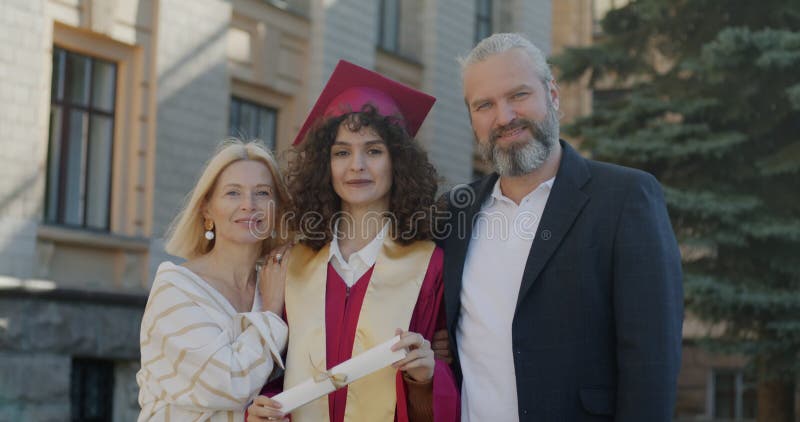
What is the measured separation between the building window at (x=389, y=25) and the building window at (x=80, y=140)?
19.4ft

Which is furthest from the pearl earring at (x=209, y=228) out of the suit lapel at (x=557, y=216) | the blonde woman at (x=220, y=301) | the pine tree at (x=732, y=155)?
the pine tree at (x=732, y=155)

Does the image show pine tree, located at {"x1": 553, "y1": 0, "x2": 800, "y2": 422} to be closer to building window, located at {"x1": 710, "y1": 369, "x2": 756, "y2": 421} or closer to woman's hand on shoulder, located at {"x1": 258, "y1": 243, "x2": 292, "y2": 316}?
woman's hand on shoulder, located at {"x1": 258, "y1": 243, "x2": 292, "y2": 316}

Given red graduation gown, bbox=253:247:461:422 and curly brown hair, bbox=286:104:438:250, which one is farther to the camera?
curly brown hair, bbox=286:104:438:250

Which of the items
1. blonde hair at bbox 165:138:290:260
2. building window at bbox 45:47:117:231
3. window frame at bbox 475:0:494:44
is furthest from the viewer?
window frame at bbox 475:0:494:44

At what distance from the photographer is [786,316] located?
1105cm

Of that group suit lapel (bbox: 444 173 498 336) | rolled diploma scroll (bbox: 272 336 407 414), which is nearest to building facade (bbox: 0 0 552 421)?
suit lapel (bbox: 444 173 498 336)

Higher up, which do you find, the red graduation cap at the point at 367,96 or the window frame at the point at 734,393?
the red graduation cap at the point at 367,96

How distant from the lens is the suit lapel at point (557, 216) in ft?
13.2

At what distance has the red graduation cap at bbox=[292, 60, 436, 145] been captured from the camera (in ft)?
15.2

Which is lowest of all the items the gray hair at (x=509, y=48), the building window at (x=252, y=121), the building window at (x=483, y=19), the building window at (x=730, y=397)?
the building window at (x=730, y=397)

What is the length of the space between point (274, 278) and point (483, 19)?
14.9 meters

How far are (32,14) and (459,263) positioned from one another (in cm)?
696

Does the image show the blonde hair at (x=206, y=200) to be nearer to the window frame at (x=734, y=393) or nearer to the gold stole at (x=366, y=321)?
the gold stole at (x=366, y=321)

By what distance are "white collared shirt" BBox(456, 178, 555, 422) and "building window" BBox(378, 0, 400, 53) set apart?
12.1 meters
